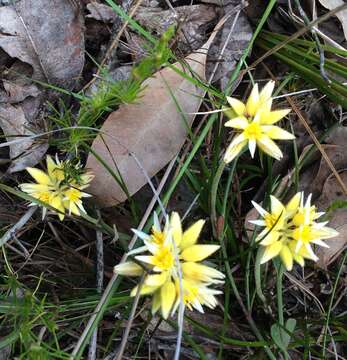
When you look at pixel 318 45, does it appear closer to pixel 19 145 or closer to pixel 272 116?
pixel 272 116

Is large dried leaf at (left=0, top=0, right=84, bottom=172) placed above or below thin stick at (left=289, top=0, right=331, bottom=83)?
below

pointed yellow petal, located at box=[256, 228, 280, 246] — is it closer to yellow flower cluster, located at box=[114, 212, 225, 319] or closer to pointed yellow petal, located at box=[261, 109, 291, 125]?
yellow flower cluster, located at box=[114, 212, 225, 319]

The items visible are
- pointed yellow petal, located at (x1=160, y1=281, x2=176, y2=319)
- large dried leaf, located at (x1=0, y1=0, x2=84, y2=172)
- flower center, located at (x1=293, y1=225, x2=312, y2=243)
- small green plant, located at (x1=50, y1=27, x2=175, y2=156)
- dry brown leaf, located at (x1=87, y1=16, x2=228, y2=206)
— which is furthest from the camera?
large dried leaf, located at (x1=0, y1=0, x2=84, y2=172)

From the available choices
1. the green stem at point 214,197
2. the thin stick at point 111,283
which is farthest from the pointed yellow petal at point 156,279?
the green stem at point 214,197

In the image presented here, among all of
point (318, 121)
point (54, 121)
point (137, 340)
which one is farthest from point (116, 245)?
point (318, 121)

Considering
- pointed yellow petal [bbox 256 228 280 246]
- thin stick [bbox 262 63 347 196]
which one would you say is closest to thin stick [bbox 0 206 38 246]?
pointed yellow petal [bbox 256 228 280 246]

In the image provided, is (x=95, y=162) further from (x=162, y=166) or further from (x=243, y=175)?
(x=243, y=175)

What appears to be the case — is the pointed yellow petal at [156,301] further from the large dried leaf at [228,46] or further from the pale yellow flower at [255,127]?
the large dried leaf at [228,46]
